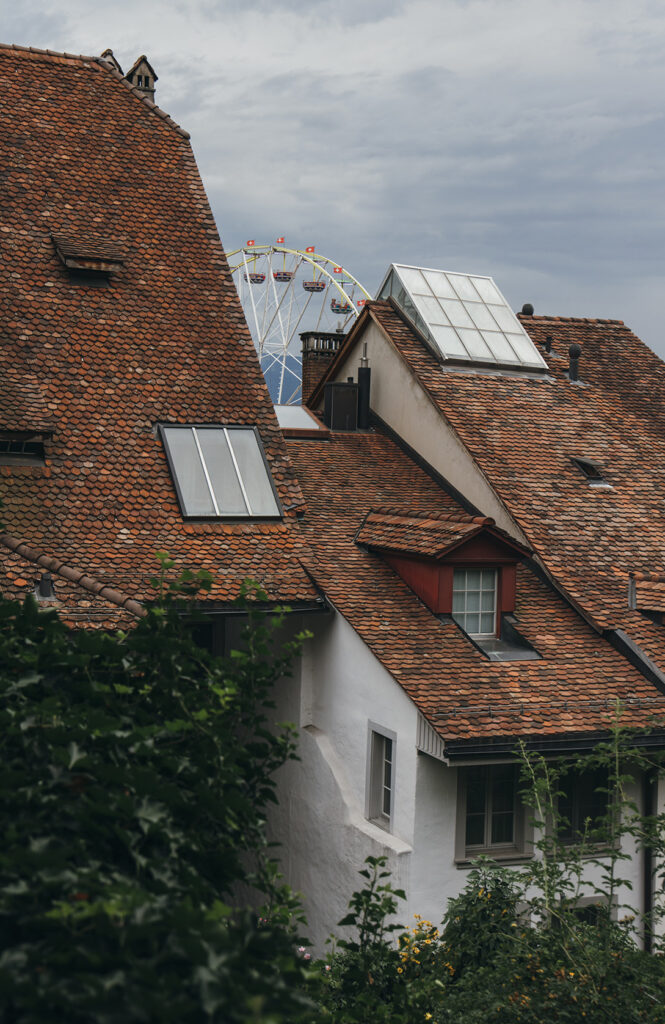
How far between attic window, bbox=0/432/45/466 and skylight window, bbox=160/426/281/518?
2.17 metres

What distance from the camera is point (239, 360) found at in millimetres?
20656

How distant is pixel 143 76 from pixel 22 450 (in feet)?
38.2

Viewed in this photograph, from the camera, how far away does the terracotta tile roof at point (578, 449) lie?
19234 mm

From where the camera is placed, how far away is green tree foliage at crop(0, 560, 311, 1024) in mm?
4117

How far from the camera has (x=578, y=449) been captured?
2242 cm

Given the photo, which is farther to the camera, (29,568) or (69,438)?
(69,438)

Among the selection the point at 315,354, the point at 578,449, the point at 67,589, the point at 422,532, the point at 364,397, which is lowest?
the point at 67,589

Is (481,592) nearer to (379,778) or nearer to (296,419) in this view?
(379,778)

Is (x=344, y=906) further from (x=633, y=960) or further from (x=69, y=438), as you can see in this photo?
(x=69, y=438)

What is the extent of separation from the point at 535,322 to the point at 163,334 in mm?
11651

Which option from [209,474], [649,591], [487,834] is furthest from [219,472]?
[649,591]

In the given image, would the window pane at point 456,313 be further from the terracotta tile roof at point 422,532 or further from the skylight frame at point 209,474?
→ the skylight frame at point 209,474

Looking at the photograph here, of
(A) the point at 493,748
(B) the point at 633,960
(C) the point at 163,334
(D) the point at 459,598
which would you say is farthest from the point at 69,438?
(B) the point at 633,960

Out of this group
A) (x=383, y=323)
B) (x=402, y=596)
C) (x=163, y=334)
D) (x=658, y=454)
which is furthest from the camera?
(x=383, y=323)
